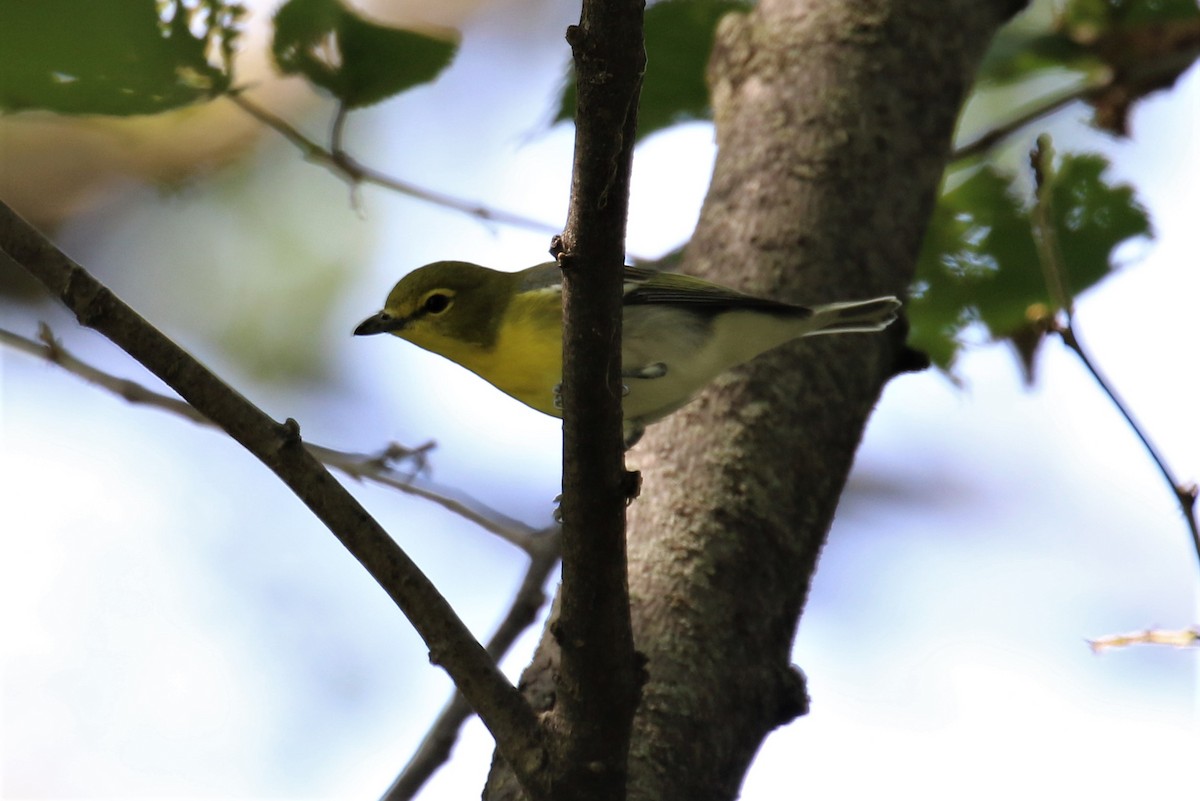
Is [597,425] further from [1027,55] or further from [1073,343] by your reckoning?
[1027,55]

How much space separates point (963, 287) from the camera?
15.3ft

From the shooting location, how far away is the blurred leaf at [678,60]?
452 cm

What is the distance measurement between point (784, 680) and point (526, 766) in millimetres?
886

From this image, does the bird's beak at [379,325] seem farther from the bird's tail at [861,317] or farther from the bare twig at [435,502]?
the bird's tail at [861,317]

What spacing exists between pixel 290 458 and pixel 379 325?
7.23ft

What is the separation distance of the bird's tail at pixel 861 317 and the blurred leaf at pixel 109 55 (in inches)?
67.6

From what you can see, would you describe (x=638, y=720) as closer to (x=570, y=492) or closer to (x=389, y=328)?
(x=570, y=492)

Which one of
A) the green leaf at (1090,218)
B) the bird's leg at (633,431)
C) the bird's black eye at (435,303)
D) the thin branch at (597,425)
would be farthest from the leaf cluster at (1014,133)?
the thin branch at (597,425)

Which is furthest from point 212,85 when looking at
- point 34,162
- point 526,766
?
point 34,162

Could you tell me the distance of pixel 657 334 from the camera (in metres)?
3.59

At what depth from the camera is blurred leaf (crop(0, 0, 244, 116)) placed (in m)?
2.65

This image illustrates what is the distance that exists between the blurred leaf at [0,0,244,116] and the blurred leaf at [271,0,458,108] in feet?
0.76

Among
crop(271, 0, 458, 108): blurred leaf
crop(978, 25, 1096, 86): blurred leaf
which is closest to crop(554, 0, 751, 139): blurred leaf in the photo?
crop(978, 25, 1096, 86): blurred leaf

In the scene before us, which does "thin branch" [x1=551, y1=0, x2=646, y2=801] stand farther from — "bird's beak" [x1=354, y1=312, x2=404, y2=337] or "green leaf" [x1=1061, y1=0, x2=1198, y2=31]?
"green leaf" [x1=1061, y1=0, x2=1198, y2=31]
